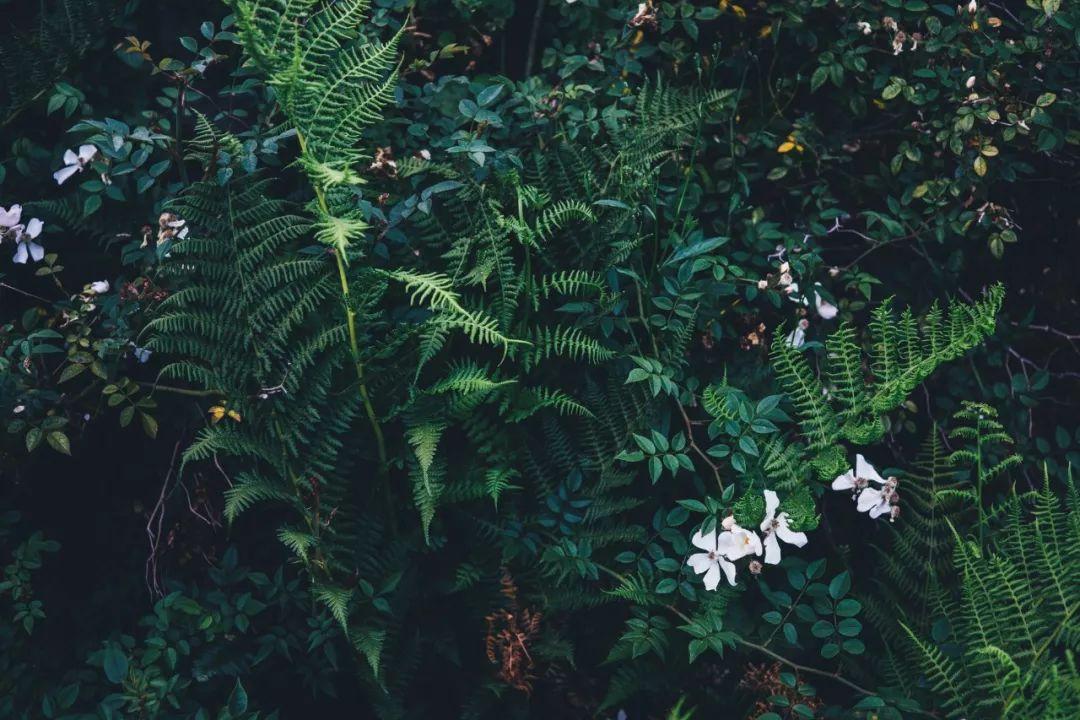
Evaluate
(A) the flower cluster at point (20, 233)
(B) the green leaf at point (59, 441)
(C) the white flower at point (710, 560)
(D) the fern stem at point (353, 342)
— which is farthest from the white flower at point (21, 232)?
(C) the white flower at point (710, 560)

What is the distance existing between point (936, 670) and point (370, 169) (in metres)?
1.69

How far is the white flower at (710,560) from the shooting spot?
211 cm

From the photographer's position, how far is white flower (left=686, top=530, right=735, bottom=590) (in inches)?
83.0

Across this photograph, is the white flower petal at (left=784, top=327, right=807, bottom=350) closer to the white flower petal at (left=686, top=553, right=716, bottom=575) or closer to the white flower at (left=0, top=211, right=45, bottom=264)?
the white flower petal at (left=686, top=553, right=716, bottom=575)

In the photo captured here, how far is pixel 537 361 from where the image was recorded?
2.14 metres

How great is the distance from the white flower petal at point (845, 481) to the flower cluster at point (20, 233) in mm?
1917

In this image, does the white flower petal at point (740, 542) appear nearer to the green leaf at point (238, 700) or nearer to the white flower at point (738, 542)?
the white flower at point (738, 542)

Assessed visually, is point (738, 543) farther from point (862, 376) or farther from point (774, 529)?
point (862, 376)

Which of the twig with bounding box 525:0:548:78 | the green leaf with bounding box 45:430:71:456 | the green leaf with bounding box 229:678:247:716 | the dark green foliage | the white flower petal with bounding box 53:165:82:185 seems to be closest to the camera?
the green leaf with bounding box 229:678:247:716

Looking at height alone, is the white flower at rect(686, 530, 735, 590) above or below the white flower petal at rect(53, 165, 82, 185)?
below

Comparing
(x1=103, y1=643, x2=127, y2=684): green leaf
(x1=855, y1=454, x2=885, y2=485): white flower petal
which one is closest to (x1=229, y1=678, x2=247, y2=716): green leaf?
(x1=103, y1=643, x2=127, y2=684): green leaf

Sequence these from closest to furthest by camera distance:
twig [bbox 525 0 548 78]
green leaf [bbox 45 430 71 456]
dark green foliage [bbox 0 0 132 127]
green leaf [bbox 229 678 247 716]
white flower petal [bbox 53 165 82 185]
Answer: green leaf [bbox 229 678 247 716] → green leaf [bbox 45 430 71 456] → white flower petal [bbox 53 165 82 185] → dark green foliage [bbox 0 0 132 127] → twig [bbox 525 0 548 78]

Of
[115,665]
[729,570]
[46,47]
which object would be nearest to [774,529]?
[729,570]

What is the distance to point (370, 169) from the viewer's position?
2258 millimetres
